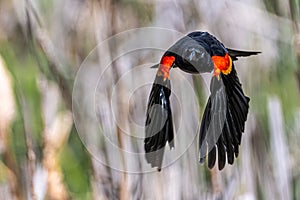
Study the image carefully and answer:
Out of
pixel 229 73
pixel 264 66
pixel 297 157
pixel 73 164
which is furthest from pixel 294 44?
pixel 73 164

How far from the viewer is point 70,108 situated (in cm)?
86

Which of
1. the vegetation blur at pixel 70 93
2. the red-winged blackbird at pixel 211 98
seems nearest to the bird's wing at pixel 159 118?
the red-winged blackbird at pixel 211 98

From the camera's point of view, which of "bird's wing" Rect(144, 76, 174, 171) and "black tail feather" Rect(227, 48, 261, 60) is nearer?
"bird's wing" Rect(144, 76, 174, 171)

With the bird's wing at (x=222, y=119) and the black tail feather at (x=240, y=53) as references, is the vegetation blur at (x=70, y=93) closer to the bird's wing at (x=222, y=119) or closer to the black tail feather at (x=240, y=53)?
the black tail feather at (x=240, y=53)

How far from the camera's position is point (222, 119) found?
68 centimetres

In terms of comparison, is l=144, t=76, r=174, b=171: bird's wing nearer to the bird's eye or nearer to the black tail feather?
the bird's eye

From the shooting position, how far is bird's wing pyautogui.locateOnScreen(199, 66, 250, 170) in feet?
2.23

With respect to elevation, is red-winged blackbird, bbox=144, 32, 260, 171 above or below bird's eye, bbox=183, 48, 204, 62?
below

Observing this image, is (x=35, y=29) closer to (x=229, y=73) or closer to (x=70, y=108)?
(x=70, y=108)

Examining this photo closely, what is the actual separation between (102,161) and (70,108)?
0.32 feet

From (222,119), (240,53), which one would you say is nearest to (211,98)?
(222,119)

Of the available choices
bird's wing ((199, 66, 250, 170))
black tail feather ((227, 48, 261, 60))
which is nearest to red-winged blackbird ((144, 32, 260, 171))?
bird's wing ((199, 66, 250, 170))

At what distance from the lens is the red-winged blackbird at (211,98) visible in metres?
0.66

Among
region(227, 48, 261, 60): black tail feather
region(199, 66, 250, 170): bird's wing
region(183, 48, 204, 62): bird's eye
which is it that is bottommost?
region(199, 66, 250, 170): bird's wing
